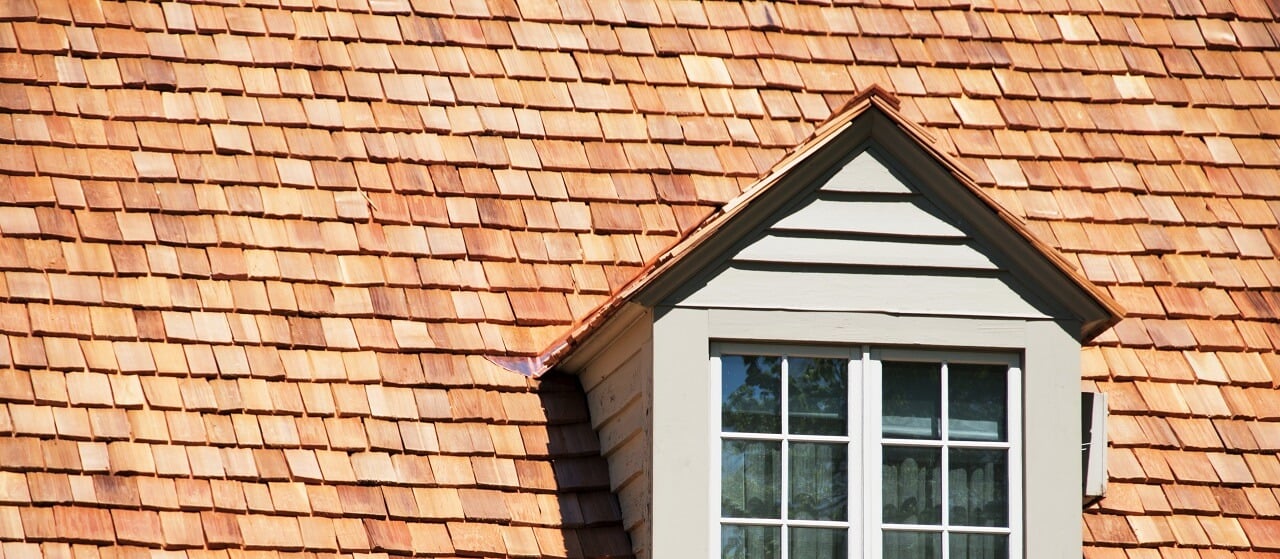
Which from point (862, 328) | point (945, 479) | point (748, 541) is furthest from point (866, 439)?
point (748, 541)

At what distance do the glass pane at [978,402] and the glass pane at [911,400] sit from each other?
0.18 feet

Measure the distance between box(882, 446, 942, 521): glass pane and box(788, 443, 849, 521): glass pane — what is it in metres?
0.17

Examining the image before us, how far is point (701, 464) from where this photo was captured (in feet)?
23.4

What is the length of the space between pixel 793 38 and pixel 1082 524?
2805mm

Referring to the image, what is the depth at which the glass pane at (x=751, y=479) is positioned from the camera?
283 inches

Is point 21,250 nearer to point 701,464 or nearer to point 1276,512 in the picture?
point 701,464

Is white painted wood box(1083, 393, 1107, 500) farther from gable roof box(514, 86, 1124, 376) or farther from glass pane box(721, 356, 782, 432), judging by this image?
glass pane box(721, 356, 782, 432)

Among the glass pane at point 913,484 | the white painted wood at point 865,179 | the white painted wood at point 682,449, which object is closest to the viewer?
the white painted wood at point 682,449

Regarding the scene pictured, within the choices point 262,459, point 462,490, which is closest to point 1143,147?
point 462,490

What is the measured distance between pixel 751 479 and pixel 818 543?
35 cm

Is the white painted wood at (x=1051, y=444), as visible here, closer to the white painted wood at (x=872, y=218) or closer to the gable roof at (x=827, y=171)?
the gable roof at (x=827, y=171)

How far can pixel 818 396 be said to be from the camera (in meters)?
7.27

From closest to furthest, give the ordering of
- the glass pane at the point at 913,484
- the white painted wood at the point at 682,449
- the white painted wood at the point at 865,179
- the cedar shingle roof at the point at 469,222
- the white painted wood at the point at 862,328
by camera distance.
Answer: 1. the white painted wood at the point at 682,449
2. the glass pane at the point at 913,484
3. the white painted wood at the point at 862,328
4. the cedar shingle roof at the point at 469,222
5. the white painted wood at the point at 865,179

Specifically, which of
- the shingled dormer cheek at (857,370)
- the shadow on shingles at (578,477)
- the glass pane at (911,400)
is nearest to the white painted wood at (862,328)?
the shingled dormer cheek at (857,370)
